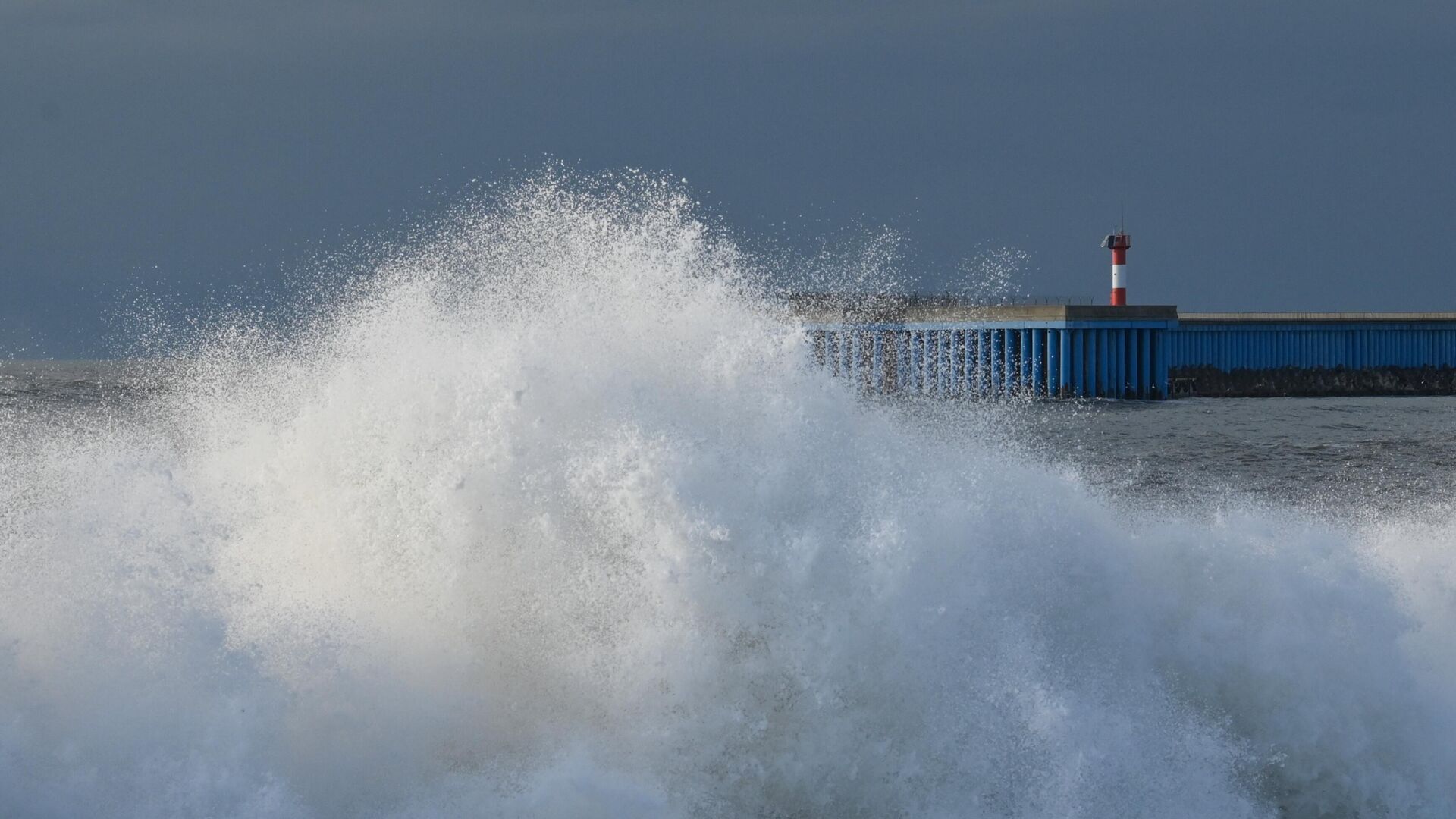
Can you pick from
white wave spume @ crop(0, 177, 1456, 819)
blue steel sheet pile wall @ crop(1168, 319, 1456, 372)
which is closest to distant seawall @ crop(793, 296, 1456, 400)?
blue steel sheet pile wall @ crop(1168, 319, 1456, 372)

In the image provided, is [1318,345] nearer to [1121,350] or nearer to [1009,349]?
[1121,350]

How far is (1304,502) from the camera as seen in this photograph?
18469mm

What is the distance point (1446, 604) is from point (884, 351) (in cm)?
3599

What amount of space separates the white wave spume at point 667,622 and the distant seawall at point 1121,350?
99.5 feet

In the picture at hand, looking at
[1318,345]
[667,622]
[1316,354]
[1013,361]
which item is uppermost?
[1318,345]

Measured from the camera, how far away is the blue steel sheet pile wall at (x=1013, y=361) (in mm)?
43625

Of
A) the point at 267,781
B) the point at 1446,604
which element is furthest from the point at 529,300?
the point at 1446,604

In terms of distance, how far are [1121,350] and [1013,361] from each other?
10.4ft

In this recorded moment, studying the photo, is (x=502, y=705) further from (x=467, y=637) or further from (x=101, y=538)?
(x=101, y=538)

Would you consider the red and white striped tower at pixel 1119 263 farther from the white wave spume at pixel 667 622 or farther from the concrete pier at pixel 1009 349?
the white wave spume at pixel 667 622

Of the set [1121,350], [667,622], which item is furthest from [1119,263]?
[667,622]

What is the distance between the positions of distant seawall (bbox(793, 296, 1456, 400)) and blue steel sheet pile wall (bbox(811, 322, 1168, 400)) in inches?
1.7

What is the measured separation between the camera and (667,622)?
8.16m

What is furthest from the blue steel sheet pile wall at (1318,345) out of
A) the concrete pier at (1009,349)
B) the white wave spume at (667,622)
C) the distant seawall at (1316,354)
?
the white wave spume at (667,622)
